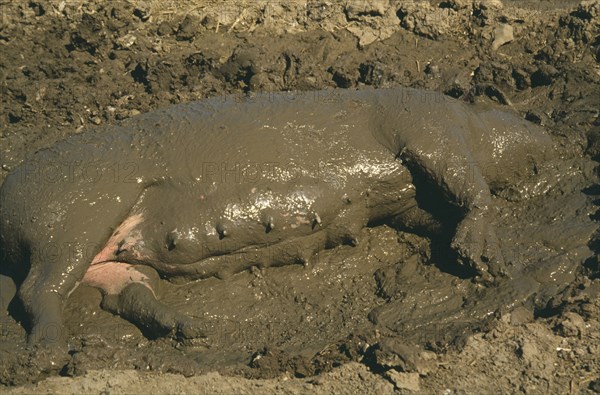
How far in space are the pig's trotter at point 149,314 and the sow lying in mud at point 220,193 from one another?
0.01m

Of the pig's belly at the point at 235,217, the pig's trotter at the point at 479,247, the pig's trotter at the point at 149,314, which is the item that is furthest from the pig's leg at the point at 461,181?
the pig's trotter at the point at 149,314

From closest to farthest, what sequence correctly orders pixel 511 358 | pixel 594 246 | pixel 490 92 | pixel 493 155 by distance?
pixel 511 358 → pixel 594 246 → pixel 493 155 → pixel 490 92

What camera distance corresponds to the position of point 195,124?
705 cm

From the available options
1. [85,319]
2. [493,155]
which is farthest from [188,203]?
[493,155]

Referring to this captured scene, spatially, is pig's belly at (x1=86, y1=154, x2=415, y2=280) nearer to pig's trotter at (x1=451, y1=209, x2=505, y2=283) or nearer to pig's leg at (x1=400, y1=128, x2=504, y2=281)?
pig's leg at (x1=400, y1=128, x2=504, y2=281)

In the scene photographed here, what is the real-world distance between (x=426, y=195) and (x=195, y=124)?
1.87m

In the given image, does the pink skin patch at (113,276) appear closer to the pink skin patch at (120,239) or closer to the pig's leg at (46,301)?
the pink skin patch at (120,239)

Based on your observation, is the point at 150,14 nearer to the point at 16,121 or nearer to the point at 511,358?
the point at 16,121

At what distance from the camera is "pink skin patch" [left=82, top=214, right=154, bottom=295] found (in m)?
6.82

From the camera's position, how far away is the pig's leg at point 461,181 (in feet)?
22.3

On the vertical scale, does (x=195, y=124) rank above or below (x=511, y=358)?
above

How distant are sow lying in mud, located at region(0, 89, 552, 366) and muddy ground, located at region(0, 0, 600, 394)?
250 mm

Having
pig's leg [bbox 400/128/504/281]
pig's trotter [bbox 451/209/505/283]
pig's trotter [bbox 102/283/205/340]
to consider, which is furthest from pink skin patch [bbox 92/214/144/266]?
pig's trotter [bbox 451/209/505/283]

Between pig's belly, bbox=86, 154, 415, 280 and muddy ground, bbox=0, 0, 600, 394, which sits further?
pig's belly, bbox=86, 154, 415, 280
